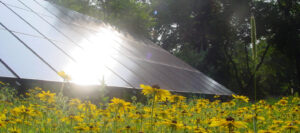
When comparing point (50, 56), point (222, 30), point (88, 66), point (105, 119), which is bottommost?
point (105, 119)

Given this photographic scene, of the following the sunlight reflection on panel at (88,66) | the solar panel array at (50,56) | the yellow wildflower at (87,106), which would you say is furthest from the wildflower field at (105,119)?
the sunlight reflection on panel at (88,66)

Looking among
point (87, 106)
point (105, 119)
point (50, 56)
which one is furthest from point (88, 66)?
point (105, 119)

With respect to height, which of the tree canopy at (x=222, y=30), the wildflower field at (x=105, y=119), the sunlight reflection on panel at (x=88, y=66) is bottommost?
the wildflower field at (x=105, y=119)

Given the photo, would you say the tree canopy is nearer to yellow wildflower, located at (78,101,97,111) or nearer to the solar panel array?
the solar panel array

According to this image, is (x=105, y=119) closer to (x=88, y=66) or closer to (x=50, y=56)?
(x=50, y=56)

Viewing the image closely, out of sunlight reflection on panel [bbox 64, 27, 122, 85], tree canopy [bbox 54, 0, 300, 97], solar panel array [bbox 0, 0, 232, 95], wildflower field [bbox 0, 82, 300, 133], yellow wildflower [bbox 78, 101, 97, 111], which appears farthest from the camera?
tree canopy [bbox 54, 0, 300, 97]

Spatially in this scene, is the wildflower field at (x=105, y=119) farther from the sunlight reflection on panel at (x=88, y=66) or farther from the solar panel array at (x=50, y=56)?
the sunlight reflection on panel at (x=88, y=66)

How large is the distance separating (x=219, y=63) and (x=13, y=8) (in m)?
20.8

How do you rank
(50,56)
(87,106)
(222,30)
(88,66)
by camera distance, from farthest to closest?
1. (222,30)
2. (88,66)
3. (50,56)
4. (87,106)

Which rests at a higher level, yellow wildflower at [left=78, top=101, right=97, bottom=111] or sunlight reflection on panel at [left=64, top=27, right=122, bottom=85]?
sunlight reflection on panel at [left=64, top=27, right=122, bottom=85]

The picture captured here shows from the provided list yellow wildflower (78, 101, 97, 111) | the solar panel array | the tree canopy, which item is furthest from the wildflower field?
the tree canopy

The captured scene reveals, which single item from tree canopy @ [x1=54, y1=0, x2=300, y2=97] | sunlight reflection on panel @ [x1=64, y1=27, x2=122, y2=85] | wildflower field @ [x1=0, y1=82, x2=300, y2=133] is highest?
tree canopy @ [x1=54, y1=0, x2=300, y2=97]

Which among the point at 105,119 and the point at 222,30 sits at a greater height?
the point at 222,30

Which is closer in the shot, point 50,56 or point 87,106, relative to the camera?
point 87,106
